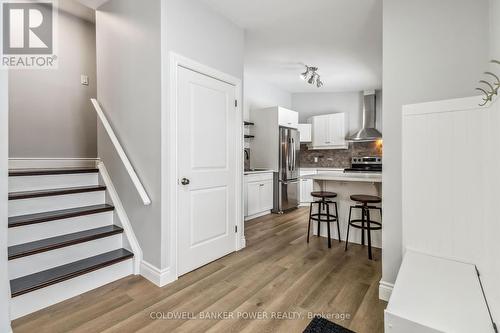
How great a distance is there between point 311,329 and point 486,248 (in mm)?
1172

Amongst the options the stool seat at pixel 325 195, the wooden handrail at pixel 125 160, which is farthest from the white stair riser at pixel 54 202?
the stool seat at pixel 325 195

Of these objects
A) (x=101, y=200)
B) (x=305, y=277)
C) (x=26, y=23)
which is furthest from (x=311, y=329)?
(x=26, y=23)

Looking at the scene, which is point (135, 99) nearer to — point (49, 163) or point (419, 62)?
point (49, 163)

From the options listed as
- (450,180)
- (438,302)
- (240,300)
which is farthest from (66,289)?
(450,180)

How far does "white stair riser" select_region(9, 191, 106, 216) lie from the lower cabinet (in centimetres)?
237

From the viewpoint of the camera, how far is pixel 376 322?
69.4 inches

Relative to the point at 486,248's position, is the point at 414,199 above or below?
above

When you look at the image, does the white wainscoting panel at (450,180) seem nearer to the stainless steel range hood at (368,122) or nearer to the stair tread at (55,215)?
the stair tread at (55,215)

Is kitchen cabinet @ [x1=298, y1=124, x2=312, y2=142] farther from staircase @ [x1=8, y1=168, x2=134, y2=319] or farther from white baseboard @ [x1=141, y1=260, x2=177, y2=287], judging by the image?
white baseboard @ [x1=141, y1=260, x2=177, y2=287]

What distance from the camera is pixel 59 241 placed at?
2172 millimetres

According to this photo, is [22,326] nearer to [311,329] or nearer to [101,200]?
[101,200]

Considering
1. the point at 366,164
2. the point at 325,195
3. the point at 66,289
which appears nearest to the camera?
the point at 66,289

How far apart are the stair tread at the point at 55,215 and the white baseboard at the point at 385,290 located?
269 cm

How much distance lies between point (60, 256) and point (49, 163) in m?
1.83
